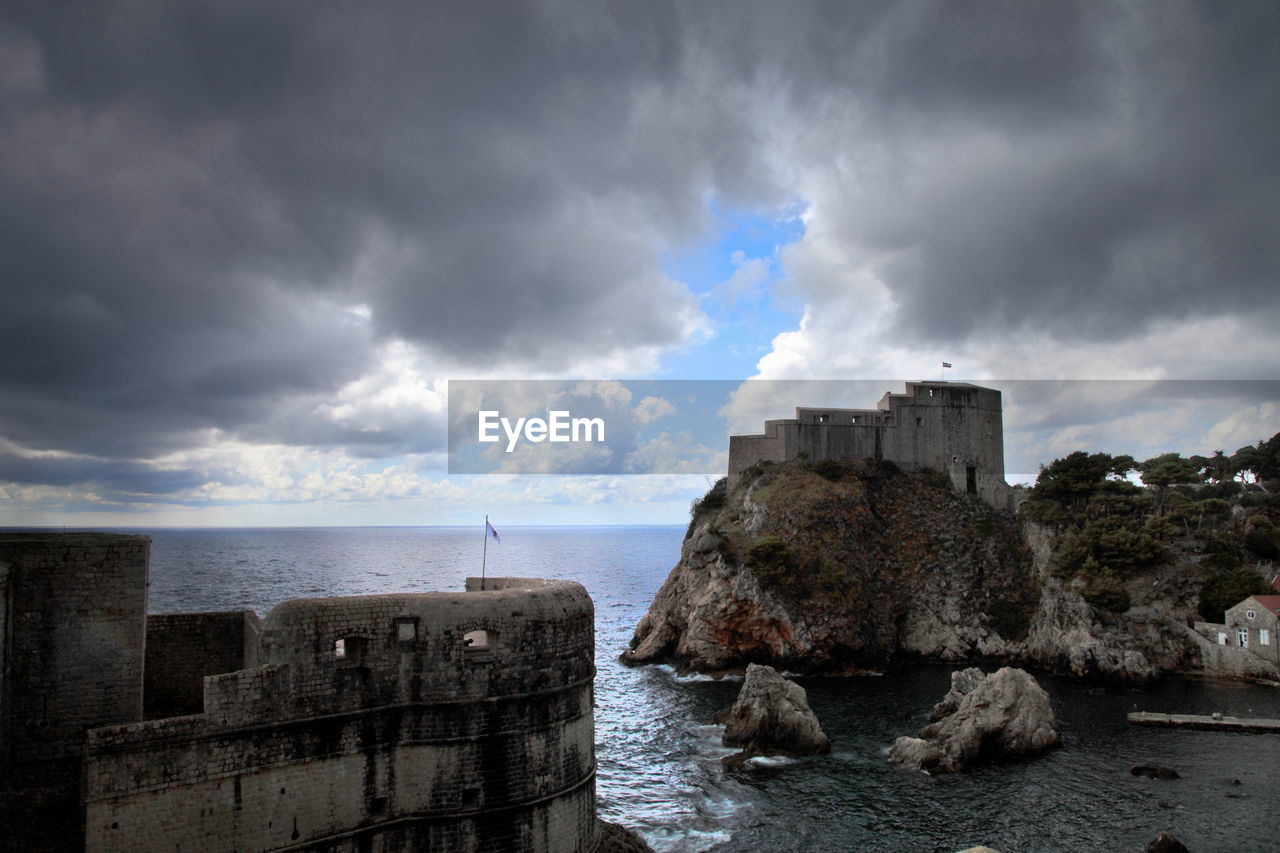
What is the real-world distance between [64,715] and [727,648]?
47.2 metres

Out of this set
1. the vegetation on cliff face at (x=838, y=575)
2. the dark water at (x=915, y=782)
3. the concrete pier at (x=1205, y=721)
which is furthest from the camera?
the vegetation on cliff face at (x=838, y=575)

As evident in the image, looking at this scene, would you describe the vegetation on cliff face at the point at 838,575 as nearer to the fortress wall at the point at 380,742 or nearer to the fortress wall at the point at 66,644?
the fortress wall at the point at 380,742

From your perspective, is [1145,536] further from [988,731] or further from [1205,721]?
[988,731]

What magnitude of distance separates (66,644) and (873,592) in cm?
5638

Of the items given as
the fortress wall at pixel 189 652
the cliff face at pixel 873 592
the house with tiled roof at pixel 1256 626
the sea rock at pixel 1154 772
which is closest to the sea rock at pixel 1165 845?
the sea rock at pixel 1154 772

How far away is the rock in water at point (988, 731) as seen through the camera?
121 ft

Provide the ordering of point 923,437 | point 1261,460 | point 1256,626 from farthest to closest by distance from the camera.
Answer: point 1261,460 < point 923,437 < point 1256,626

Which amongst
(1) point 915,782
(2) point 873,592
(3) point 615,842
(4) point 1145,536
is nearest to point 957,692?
(1) point 915,782

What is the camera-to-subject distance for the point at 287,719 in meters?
15.2

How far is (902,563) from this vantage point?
65.8 m

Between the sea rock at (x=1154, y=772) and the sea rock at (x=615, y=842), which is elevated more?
the sea rock at (x=615, y=842)

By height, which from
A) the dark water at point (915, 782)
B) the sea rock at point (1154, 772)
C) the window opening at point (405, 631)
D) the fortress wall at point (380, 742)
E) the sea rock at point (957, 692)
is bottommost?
the dark water at point (915, 782)

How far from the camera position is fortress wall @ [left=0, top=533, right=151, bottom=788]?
14344 mm

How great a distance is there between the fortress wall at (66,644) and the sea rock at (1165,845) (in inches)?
1230
